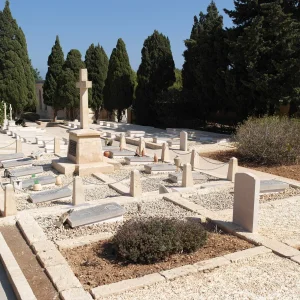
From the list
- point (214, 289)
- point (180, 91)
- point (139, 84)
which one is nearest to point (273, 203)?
point (214, 289)

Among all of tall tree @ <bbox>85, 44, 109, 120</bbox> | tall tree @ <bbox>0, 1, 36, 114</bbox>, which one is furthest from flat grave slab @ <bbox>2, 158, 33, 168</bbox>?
tall tree @ <bbox>85, 44, 109, 120</bbox>

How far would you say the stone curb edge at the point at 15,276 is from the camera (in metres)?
4.46

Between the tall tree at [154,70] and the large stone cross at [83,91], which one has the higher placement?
the tall tree at [154,70]

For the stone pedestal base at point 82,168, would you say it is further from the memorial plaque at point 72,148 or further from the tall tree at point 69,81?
the tall tree at point 69,81

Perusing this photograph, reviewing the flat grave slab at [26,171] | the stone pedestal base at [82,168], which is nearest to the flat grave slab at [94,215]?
the stone pedestal base at [82,168]

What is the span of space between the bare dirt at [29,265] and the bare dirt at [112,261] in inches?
16.7

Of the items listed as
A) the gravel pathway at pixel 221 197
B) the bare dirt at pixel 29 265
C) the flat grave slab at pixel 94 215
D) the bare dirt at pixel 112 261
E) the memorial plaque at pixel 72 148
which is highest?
the memorial plaque at pixel 72 148

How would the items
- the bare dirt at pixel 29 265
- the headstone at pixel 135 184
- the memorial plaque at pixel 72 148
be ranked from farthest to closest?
the memorial plaque at pixel 72 148
the headstone at pixel 135 184
the bare dirt at pixel 29 265

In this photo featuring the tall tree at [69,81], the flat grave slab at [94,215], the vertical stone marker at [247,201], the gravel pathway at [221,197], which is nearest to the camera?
the vertical stone marker at [247,201]

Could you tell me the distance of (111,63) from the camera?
109 ft

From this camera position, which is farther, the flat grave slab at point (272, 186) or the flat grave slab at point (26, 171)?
the flat grave slab at point (26, 171)

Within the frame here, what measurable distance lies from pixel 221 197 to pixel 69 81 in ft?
87.8

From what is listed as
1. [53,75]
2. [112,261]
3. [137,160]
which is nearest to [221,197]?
[112,261]

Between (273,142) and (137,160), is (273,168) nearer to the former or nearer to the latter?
(273,142)
